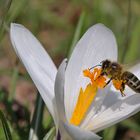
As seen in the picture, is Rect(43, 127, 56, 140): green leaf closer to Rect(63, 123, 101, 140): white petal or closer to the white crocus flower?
the white crocus flower

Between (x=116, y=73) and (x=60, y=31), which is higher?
(x=116, y=73)

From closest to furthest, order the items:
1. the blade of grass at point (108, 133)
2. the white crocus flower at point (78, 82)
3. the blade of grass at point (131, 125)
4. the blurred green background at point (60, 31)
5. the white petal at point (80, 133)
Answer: the white petal at point (80, 133) → the white crocus flower at point (78, 82) → the blade of grass at point (108, 133) → the blade of grass at point (131, 125) → the blurred green background at point (60, 31)

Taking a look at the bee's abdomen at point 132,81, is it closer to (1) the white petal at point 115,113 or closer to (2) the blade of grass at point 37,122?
(1) the white petal at point 115,113

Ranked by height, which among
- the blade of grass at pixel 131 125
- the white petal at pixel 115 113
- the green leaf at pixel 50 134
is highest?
the white petal at pixel 115 113

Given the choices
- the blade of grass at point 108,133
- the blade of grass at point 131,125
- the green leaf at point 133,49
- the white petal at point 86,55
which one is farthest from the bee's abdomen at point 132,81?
the green leaf at point 133,49

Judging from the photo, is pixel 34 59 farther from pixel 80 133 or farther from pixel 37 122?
pixel 80 133

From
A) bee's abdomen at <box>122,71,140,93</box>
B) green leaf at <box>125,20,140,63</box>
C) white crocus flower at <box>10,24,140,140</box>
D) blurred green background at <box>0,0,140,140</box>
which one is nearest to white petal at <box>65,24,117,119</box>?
white crocus flower at <box>10,24,140,140</box>

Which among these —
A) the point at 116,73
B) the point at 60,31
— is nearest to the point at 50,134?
the point at 116,73
